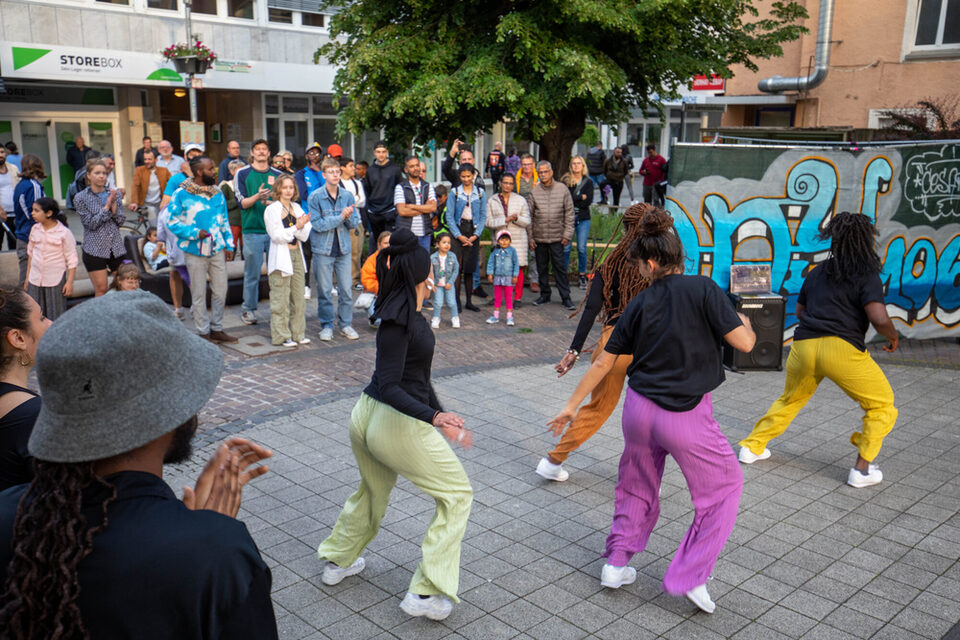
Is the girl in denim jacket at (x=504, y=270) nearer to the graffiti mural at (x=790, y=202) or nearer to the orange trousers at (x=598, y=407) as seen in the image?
the graffiti mural at (x=790, y=202)

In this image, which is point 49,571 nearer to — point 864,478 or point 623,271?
point 623,271

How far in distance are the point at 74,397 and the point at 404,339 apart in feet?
7.96

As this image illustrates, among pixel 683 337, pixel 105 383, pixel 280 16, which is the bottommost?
pixel 683 337

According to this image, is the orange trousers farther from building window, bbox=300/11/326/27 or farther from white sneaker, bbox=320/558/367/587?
building window, bbox=300/11/326/27

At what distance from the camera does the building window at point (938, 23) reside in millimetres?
17609

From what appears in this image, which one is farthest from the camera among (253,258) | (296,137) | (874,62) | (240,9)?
(296,137)

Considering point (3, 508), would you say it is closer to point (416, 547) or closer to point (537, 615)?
point (537, 615)

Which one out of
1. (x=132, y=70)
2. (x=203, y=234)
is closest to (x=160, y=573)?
(x=203, y=234)

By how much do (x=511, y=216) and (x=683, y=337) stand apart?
739 cm

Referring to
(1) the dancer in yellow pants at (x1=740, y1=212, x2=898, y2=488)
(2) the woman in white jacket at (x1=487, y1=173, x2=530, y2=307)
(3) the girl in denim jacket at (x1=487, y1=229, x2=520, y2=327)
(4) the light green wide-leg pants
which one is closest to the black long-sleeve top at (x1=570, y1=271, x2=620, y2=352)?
(1) the dancer in yellow pants at (x1=740, y1=212, x2=898, y2=488)

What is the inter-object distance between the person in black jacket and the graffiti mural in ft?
14.1

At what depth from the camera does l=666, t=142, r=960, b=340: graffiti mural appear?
9539mm

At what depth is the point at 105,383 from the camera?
176 centimetres

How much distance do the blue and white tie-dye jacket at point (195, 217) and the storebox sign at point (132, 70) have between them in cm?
1321
